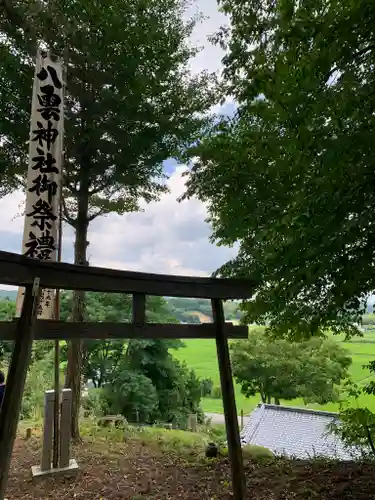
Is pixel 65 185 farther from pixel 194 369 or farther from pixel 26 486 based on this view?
pixel 194 369

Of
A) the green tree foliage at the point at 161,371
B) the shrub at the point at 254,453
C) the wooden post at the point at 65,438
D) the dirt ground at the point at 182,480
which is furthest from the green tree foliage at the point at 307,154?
the green tree foliage at the point at 161,371

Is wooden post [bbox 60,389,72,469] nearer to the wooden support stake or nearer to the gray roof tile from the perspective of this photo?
the wooden support stake

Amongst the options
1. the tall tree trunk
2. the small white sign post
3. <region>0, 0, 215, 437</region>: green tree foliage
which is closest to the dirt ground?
the small white sign post

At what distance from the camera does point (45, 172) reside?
11.3 ft

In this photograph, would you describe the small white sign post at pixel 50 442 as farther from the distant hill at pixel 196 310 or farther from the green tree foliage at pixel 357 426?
the green tree foliage at pixel 357 426

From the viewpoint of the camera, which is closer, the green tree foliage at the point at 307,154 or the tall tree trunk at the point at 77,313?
the green tree foliage at the point at 307,154

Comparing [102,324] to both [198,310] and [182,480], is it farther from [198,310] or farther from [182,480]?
[198,310]

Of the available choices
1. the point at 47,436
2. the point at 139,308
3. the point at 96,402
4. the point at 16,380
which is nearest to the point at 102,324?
the point at 139,308

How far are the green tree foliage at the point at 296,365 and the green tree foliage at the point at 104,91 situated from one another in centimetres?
606

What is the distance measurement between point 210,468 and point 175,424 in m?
4.69

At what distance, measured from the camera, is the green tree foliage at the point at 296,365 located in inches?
394

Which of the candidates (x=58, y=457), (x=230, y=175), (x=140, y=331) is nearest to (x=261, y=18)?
(x=230, y=175)

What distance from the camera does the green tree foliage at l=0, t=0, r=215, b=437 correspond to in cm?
479

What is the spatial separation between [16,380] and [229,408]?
165cm
